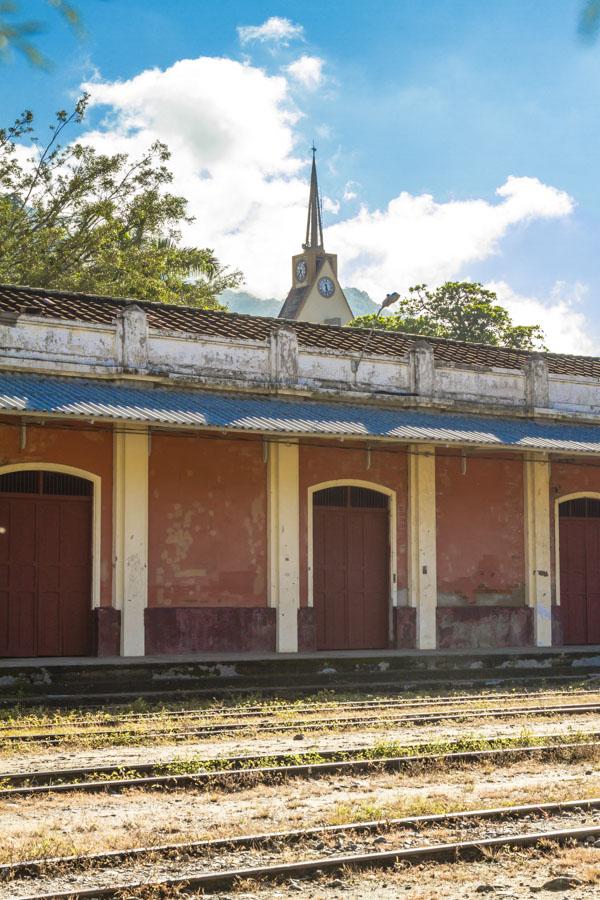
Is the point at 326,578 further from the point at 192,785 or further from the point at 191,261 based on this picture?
the point at 191,261

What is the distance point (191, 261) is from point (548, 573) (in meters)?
16.3

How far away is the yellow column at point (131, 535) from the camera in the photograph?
15711 millimetres

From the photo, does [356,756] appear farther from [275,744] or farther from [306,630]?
[306,630]

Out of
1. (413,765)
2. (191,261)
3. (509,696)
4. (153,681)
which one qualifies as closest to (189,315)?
(153,681)

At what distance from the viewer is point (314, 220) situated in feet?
230

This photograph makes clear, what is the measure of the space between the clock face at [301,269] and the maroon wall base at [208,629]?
51.6 m

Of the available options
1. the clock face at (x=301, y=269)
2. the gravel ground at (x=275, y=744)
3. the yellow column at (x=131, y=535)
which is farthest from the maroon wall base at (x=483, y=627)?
the clock face at (x=301, y=269)

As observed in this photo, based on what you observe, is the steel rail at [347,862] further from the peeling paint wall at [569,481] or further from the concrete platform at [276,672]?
the peeling paint wall at [569,481]

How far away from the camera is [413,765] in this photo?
9.44m

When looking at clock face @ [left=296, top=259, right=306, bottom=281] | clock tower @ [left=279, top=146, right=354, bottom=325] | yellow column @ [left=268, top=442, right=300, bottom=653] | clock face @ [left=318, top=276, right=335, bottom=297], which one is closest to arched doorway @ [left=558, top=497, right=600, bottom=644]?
yellow column @ [left=268, top=442, right=300, bottom=653]

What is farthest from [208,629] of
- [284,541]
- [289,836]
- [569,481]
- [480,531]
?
[289,836]

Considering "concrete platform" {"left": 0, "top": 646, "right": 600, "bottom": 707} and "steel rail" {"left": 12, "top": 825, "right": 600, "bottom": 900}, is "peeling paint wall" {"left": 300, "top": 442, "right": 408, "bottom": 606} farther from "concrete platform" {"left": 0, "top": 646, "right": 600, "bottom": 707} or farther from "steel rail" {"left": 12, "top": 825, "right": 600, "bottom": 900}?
"steel rail" {"left": 12, "top": 825, "right": 600, "bottom": 900}

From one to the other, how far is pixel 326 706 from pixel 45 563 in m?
4.62

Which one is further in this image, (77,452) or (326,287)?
(326,287)
